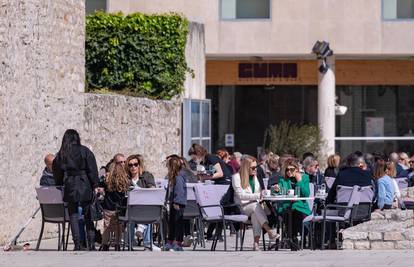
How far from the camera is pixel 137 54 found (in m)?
30.3

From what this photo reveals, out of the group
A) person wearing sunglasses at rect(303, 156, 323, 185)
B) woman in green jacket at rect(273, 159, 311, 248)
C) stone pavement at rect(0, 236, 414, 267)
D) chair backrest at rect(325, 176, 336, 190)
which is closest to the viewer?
stone pavement at rect(0, 236, 414, 267)

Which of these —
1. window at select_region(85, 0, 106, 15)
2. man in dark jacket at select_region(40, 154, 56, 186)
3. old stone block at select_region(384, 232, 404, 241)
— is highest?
window at select_region(85, 0, 106, 15)

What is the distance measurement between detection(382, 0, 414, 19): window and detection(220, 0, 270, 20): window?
3625 mm

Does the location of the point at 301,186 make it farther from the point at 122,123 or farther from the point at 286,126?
the point at 286,126

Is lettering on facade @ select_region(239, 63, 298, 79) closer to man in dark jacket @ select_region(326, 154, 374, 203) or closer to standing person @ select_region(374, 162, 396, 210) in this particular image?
standing person @ select_region(374, 162, 396, 210)

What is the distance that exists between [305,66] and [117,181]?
23087mm

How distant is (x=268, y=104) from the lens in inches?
1729

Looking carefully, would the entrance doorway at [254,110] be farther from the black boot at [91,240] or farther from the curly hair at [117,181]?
the black boot at [91,240]

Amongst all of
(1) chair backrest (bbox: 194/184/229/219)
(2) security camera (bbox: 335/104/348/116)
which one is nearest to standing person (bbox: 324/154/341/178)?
(1) chair backrest (bbox: 194/184/229/219)

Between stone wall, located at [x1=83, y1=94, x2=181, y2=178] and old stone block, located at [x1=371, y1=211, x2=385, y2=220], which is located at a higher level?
stone wall, located at [x1=83, y1=94, x2=181, y2=178]

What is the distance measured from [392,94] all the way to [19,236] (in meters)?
24.5

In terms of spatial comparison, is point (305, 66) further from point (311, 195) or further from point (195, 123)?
point (311, 195)

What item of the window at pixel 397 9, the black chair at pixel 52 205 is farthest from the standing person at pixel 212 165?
the window at pixel 397 9

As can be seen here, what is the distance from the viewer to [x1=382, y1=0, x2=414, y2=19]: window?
40969 mm
